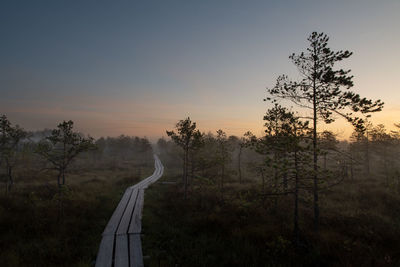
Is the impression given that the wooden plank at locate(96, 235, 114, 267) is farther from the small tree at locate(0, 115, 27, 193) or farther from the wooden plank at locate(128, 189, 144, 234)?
the small tree at locate(0, 115, 27, 193)

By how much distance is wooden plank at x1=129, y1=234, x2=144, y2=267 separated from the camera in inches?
264

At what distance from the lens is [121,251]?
7.46 metres

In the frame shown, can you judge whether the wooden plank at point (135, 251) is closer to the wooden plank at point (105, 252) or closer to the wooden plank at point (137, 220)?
the wooden plank at point (137, 220)

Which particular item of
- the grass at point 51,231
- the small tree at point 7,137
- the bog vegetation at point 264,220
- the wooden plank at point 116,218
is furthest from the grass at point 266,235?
the small tree at point 7,137

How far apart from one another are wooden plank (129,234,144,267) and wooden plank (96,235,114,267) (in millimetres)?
824

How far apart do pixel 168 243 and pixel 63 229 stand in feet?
20.3

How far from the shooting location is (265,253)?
7.20 m

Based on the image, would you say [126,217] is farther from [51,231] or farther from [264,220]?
[264,220]

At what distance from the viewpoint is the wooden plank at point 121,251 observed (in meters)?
6.65

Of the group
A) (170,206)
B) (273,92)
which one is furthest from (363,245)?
(170,206)

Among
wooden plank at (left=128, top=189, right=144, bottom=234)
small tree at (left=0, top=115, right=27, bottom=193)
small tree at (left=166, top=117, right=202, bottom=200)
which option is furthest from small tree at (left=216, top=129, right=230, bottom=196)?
small tree at (left=0, top=115, right=27, bottom=193)

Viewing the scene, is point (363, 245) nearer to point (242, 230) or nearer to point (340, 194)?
point (242, 230)

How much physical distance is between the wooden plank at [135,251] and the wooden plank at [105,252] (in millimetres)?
824

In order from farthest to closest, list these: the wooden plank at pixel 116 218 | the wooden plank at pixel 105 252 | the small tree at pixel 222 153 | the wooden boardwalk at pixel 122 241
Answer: the small tree at pixel 222 153, the wooden plank at pixel 116 218, the wooden boardwalk at pixel 122 241, the wooden plank at pixel 105 252
